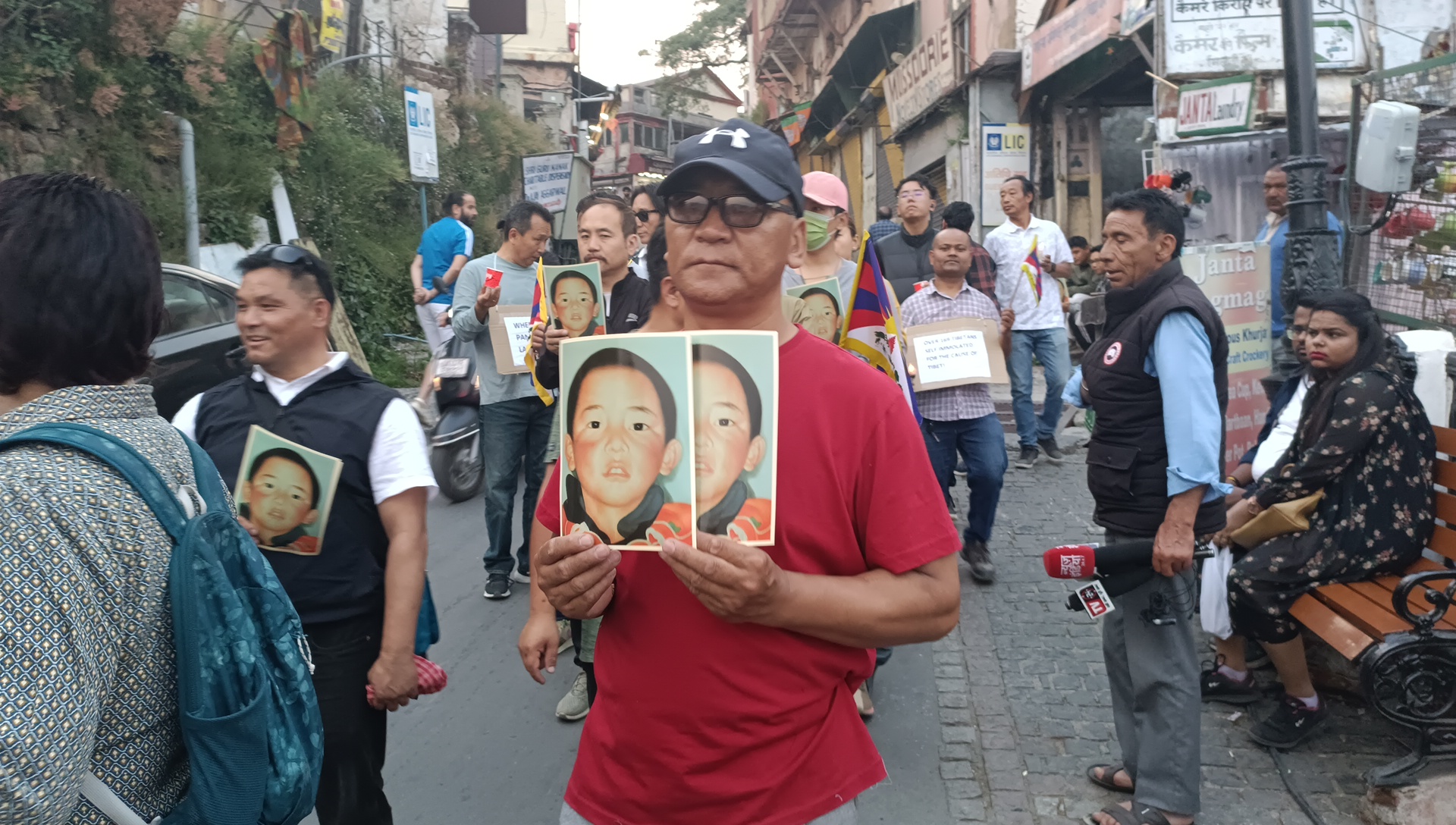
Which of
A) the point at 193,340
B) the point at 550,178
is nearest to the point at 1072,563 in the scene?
the point at 193,340

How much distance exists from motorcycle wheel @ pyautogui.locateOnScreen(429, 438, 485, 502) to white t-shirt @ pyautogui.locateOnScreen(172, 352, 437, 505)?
193 inches

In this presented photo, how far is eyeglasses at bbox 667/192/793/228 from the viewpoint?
1.68m

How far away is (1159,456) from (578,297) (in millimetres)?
2332

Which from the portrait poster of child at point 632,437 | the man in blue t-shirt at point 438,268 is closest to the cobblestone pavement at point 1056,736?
the portrait poster of child at point 632,437

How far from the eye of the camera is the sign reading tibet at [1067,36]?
11750 millimetres

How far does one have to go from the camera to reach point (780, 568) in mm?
1599

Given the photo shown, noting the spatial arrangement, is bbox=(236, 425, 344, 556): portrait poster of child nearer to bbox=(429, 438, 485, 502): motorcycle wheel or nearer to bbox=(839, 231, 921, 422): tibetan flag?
bbox=(839, 231, 921, 422): tibetan flag

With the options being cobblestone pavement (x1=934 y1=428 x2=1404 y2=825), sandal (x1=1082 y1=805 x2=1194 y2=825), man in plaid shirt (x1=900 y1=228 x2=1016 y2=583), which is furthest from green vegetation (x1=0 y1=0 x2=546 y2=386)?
sandal (x1=1082 y1=805 x2=1194 y2=825)

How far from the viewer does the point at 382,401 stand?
2.73m

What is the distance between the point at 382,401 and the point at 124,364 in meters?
1.05

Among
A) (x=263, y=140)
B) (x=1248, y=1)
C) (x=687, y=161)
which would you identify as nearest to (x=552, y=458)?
(x=687, y=161)

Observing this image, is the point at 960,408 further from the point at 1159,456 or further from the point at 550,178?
the point at 550,178

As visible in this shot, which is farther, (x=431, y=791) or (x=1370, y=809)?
(x=431, y=791)

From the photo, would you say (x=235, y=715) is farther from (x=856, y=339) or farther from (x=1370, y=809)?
(x=1370, y=809)
